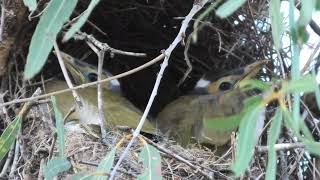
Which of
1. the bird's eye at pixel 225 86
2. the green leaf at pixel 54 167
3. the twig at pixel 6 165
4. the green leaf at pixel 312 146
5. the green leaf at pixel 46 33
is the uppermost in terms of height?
the bird's eye at pixel 225 86

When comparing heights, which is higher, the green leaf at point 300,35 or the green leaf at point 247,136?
the green leaf at point 300,35

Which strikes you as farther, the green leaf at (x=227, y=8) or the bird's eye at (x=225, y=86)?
the bird's eye at (x=225, y=86)

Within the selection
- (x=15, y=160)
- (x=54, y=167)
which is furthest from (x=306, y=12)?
(x=15, y=160)

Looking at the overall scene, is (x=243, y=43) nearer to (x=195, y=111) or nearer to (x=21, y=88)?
(x=195, y=111)

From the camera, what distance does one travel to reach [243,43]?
3.54 m

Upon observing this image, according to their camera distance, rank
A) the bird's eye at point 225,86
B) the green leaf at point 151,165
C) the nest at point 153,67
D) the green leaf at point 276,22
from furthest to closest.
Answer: the bird's eye at point 225,86 → the nest at point 153,67 → the green leaf at point 151,165 → the green leaf at point 276,22

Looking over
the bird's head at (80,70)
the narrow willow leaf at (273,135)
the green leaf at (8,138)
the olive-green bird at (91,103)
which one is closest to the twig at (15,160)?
the olive-green bird at (91,103)

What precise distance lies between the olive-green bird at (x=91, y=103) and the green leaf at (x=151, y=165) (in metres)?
1.05

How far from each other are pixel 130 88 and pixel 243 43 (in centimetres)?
74

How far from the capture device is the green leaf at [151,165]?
1.73 meters

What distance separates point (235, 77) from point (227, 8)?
2179 millimetres

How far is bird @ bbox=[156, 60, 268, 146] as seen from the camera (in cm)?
314

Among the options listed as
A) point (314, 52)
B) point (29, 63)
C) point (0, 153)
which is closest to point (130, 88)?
point (314, 52)

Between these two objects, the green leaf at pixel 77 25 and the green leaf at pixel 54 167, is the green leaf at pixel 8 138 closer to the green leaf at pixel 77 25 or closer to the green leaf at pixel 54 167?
the green leaf at pixel 54 167
